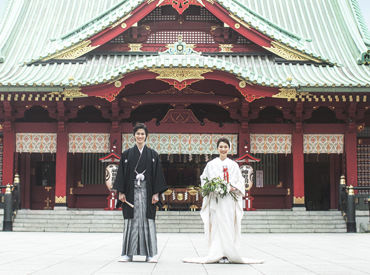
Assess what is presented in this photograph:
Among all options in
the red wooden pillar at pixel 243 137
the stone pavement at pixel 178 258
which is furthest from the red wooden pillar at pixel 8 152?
the red wooden pillar at pixel 243 137

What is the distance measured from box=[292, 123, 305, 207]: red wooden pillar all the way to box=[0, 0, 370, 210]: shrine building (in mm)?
33

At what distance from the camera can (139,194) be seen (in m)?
8.23

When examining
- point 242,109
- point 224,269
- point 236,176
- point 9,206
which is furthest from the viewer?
point 242,109

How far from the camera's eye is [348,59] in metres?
20.0

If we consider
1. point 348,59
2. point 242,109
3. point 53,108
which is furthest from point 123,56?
point 348,59

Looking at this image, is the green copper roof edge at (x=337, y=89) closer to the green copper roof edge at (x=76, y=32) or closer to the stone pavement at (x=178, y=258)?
the stone pavement at (x=178, y=258)

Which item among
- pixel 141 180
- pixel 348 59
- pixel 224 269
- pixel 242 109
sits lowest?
pixel 224 269

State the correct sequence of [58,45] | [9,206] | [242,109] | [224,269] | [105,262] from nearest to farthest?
[224,269] < [105,262] < [9,206] < [242,109] < [58,45]

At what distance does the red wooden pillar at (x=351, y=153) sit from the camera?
58.4ft

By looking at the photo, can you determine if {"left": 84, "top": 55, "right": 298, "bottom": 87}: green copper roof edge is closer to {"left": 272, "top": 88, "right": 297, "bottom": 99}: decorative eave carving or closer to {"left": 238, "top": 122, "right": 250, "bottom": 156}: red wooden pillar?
{"left": 272, "top": 88, "right": 297, "bottom": 99}: decorative eave carving

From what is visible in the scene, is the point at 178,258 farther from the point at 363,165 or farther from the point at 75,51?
the point at 75,51

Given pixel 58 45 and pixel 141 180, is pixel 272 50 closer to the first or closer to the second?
pixel 58 45

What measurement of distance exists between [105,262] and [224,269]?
180 centimetres

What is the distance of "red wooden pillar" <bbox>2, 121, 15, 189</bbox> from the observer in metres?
17.9
